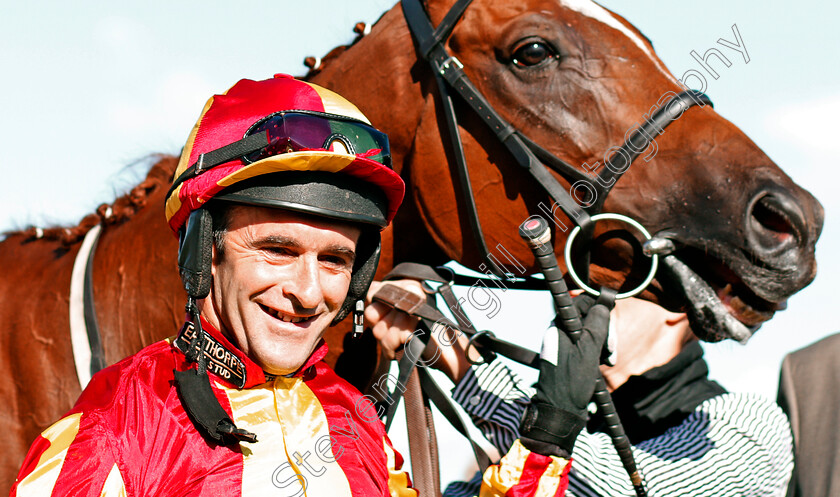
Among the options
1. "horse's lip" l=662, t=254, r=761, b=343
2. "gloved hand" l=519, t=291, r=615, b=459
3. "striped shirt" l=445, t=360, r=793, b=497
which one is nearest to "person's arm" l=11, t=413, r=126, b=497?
"gloved hand" l=519, t=291, r=615, b=459

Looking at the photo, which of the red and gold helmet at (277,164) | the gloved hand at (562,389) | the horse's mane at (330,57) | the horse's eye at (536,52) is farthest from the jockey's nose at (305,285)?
the horse's mane at (330,57)

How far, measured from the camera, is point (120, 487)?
1361 millimetres

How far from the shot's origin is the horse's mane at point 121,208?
2721 millimetres

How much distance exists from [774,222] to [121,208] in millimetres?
2184

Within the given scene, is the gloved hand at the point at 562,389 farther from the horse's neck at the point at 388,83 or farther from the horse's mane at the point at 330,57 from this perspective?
the horse's mane at the point at 330,57

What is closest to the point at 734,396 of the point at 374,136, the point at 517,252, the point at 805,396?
the point at 805,396

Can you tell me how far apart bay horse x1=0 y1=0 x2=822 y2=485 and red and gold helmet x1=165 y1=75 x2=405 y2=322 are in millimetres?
688

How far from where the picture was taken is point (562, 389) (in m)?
2.04

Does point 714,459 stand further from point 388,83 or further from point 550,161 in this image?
point 388,83

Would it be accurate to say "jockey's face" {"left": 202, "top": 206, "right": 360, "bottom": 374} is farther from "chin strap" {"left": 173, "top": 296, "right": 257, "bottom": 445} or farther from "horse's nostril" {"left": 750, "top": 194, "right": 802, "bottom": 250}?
"horse's nostril" {"left": 750, "top": 194, "right": 802, "bottom": 250}

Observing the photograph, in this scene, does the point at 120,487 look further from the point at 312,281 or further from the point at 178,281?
the point at 178,281

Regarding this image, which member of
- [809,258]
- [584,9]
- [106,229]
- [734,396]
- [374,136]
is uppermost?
[584,9]

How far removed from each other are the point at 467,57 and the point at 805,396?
186 centimetres

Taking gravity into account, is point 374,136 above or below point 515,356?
above
